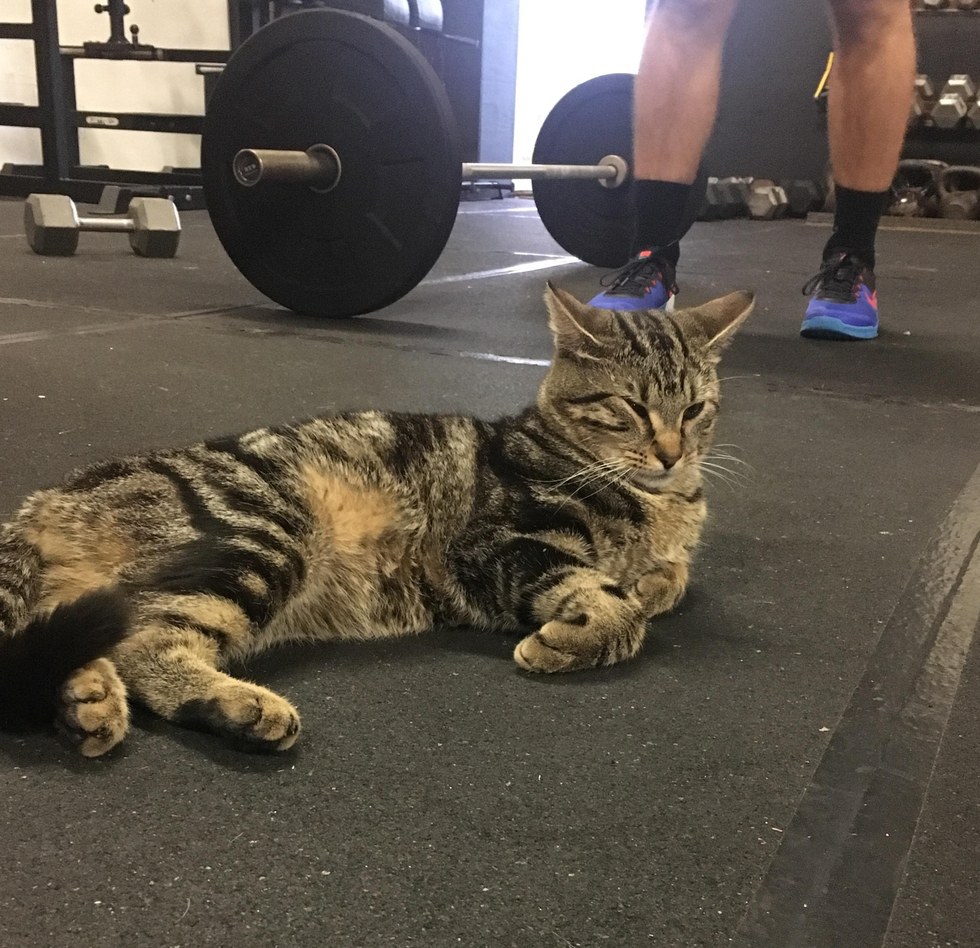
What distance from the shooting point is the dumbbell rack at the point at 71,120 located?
537 cm

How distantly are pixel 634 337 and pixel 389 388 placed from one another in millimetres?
854

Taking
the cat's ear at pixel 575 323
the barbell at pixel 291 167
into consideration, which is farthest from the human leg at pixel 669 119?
the cat's ear at pixel 575 323

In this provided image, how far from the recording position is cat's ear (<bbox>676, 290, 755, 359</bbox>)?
1474 millimetres

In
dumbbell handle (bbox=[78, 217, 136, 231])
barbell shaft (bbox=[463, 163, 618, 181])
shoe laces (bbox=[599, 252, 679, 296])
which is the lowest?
dumbbell handle (bbox=[78, 217, 136, 231])

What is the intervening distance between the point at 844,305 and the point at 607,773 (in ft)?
7.62

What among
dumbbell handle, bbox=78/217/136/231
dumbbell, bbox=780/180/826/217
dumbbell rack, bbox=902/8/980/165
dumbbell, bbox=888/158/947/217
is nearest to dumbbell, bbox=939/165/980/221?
dumbbell, bbox=888/158/947/217

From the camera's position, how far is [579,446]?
137 cm

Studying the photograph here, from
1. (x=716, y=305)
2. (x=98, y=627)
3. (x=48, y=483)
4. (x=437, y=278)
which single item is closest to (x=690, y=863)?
(x=98, y=627)

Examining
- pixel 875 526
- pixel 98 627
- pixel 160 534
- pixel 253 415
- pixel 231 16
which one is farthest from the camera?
pixel 231 16

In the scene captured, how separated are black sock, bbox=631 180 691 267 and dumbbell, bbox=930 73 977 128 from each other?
4923 mm

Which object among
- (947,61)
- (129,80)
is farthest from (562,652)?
(947,61)

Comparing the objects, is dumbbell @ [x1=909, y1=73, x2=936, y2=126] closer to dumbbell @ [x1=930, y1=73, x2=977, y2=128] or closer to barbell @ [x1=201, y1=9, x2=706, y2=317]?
dumbbell @ [x1=930, y1=73, x2=977, y2=128]

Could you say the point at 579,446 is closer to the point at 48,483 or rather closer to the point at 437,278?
the point at 48,483

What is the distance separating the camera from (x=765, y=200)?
7.44 m
